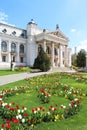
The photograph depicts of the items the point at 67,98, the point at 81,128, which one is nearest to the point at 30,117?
the point at 81,128

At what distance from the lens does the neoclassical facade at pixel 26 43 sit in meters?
55.1

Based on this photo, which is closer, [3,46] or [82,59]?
[3,46]

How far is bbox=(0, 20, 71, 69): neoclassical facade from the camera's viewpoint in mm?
55062

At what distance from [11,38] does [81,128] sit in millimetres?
52359

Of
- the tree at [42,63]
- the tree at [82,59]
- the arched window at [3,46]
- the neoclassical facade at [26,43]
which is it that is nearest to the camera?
the tree at [42,63]

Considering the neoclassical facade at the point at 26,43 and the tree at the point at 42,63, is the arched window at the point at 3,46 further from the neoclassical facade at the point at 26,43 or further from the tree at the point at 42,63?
the tree at the point at 42,63

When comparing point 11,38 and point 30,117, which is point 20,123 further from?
point 11,38

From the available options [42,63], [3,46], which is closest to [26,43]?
[3,46]

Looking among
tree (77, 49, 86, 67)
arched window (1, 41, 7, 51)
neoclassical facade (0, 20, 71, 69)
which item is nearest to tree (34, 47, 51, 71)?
neoclassical facade (0, 20, 71, 69)

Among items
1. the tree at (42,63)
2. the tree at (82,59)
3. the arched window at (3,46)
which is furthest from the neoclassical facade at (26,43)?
the tree at (42,63)

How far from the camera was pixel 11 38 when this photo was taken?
184ft

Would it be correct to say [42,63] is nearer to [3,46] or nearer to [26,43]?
[3,46]

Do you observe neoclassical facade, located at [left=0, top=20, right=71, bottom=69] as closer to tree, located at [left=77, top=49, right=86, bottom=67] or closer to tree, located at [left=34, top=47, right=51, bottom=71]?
tree, located at [left=77, top=49, right=86, bottom=67]

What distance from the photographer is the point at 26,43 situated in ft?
198
